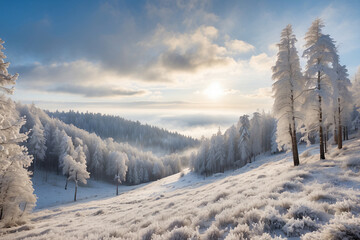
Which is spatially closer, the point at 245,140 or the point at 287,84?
the point at 287,84

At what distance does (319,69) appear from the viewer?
16.4m

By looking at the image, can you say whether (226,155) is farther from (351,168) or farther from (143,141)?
(143,141)

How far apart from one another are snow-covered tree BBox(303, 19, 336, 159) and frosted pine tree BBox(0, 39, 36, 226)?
2362 cm

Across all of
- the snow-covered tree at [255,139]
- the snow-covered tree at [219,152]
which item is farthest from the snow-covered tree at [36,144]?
the snow-covered tree at [255,139]

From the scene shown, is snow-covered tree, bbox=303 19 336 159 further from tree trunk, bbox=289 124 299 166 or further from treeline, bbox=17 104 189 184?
treeline, bbox=17 104 189 184

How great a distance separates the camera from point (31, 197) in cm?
1744

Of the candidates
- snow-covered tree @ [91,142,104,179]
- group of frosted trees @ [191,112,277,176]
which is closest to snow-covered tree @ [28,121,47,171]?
snow-covered tree @ [91,142,104,179]

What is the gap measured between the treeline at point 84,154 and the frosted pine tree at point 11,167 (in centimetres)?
2671

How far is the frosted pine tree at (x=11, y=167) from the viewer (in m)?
9.70

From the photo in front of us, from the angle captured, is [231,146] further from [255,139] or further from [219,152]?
[255,139]

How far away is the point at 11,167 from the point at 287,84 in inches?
944

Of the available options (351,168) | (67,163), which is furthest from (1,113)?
(67,163)

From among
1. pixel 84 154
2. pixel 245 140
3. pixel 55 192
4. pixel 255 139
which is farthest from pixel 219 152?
pixel 55 192

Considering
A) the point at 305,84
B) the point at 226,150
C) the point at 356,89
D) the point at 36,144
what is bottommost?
the point at 226,150
